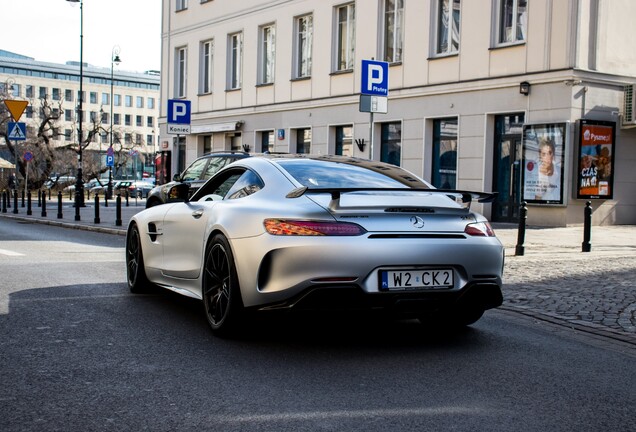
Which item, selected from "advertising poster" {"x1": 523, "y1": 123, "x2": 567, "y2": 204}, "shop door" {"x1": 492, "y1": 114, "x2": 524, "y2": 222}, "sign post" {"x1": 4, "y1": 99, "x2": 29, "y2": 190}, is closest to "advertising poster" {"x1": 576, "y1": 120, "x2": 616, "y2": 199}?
"advertising poster" {"x1": 523, "y1": 123, "x2": 567, "y2": 204}

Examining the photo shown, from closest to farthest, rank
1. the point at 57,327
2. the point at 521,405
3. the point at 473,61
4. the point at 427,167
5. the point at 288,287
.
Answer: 1. the point at 521,405
2. the point at 288,287
3. the point at 57,327
4. the point at 473,61
5. the point at 427,167

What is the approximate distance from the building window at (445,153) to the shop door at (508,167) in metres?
1.44

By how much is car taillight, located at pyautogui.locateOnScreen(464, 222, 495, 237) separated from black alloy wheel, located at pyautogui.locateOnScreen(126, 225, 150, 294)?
12.0ft

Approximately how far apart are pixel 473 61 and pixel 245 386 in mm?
19613

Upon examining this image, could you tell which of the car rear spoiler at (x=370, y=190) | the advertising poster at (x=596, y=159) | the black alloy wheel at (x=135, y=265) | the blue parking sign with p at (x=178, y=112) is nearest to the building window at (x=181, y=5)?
the blue parking sign with p at (x=178, y=112)

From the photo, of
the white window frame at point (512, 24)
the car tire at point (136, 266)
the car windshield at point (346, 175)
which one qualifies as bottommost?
the car tire at point (136, 266)

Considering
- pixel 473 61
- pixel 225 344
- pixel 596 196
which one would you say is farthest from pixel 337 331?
pixel 473 61

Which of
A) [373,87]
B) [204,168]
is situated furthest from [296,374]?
[204,168]

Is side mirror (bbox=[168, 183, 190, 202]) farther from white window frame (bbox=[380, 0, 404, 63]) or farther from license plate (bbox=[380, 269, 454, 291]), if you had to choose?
white window frame (bbox=[380, 0, 404, 63])

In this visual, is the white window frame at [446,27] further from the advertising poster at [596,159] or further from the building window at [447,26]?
the advertising poster at [596,159]

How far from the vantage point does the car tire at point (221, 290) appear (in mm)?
5973

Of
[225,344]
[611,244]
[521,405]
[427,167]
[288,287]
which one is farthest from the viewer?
[427,167]

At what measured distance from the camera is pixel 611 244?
16328mm

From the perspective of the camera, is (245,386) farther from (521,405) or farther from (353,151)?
(353,151)
